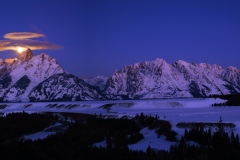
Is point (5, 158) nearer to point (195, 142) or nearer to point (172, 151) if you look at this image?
point (172, 151)

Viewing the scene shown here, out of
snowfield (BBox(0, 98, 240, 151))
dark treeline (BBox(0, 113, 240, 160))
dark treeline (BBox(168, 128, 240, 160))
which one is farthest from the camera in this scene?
snowfield (BBox(0, 98, 240, 151))

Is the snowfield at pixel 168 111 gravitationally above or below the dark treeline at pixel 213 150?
above

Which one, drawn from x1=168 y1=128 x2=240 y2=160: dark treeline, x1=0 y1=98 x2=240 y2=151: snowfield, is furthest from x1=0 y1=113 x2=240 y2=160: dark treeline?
x1=0 y1=98 x2=240 y2=151: snowfield

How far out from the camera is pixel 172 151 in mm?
56094

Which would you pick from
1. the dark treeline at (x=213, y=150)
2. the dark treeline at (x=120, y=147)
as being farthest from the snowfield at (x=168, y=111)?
the dark treeline at (x=213, y=150)

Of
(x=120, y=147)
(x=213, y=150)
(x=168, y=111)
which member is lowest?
(x=213, y=150)

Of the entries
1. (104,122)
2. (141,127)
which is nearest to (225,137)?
(141,127)

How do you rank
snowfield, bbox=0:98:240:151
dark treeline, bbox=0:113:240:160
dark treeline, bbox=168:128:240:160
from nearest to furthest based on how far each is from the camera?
1. dark treeline, bbox=168:128:240:160
2. dark treeline, bbox=0:113:240:160
3. snowfield, bbox=0:98:240:151

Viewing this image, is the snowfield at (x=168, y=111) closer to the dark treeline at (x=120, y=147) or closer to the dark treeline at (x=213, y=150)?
the dark treeline at (x=120, y=147)

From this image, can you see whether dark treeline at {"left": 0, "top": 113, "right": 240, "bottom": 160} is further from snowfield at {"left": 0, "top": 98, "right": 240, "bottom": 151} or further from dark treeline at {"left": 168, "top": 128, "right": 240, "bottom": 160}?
snowfield at {"left": 0, "top": 98, "right": 240, "bottom": 151}

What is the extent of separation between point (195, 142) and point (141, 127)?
27520mm

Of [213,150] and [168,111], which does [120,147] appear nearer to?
[213,150]

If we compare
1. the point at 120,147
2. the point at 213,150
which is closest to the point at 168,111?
the point at 120,147

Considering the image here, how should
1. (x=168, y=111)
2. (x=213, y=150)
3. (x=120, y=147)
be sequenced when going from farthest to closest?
(x=168, y=111)
(x=120, y=147)
(x=213, y=150)
